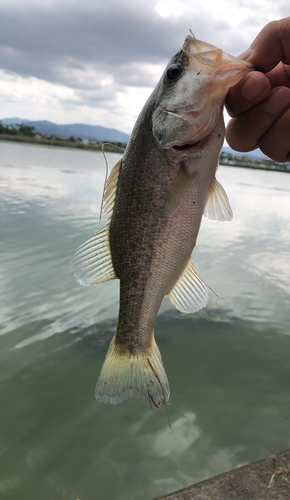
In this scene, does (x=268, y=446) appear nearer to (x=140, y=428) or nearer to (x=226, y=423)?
(x=226, y=423)

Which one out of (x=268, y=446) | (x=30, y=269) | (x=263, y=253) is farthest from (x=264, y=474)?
(x=263, y=253)

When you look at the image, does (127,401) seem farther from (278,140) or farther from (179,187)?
(278,140)

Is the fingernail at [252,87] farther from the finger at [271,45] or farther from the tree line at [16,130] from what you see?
the tree line at [16,130]

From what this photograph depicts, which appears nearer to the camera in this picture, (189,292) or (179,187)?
(179,187)

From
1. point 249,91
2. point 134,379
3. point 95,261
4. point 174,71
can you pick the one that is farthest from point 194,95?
point 134,379

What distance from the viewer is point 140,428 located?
4039 millimetres

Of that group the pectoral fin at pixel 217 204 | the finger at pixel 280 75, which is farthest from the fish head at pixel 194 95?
the finger at pixel 280 75

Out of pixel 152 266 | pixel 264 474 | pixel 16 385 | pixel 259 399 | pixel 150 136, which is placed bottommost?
pixel 16 385

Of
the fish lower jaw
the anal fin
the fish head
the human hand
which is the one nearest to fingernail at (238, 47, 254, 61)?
the human hand

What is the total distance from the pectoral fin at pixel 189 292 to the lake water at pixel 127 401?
229 centimetres

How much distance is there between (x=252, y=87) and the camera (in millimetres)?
2012

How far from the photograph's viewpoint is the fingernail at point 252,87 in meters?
2.00

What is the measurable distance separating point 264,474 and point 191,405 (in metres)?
2.17

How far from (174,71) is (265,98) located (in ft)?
2.60
